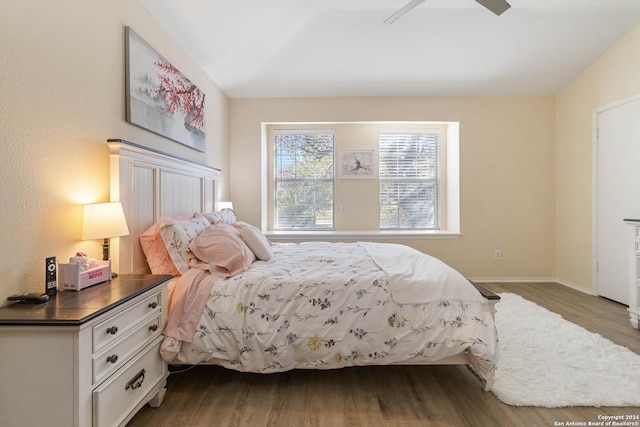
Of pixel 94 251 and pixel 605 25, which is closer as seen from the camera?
pixel 94 251

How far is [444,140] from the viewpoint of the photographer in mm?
4551

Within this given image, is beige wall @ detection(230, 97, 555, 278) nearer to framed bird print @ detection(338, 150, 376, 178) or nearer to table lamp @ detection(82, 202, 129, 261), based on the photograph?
framed bird print @ detection(338, 150, 376, 178)

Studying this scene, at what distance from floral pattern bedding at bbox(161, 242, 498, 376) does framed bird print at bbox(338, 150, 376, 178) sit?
2833 mm

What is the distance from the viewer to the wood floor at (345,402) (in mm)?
1539

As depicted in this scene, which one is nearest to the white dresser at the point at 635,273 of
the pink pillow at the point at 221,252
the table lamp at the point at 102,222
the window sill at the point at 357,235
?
the window sill at the point at 357,235

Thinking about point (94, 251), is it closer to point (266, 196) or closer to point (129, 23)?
point (129, 23)

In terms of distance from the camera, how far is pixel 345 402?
1677mm

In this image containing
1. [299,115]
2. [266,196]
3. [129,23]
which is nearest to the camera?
[129,23]

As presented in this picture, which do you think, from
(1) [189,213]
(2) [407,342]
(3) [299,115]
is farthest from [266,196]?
(2) [407,342]

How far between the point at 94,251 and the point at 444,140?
14.9ft

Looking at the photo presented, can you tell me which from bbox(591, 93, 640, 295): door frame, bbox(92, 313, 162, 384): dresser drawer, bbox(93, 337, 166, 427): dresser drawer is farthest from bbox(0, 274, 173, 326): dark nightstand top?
bbox(591, 93, 640, 295): door frame

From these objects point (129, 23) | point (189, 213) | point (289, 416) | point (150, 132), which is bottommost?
point (289, 416)

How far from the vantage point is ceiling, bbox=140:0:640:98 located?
2779 mm

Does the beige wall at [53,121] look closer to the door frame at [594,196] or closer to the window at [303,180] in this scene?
the window at [303,180]
